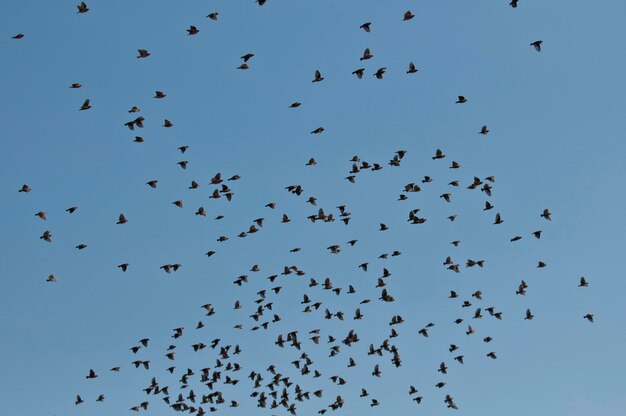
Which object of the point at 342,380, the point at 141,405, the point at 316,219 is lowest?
the point at 141,405

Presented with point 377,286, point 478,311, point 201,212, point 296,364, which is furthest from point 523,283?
point 201,212

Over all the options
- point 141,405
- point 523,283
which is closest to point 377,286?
point 523,283

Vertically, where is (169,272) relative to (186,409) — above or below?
above

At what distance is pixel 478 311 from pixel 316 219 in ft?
45.3

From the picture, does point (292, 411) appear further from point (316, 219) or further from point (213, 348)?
point (316, 219)

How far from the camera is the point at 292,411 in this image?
307 feet

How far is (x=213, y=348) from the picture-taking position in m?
95.9

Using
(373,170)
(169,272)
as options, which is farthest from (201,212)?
(373,170)

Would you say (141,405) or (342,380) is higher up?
(342,380)

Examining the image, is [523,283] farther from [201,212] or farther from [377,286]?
[201,212]

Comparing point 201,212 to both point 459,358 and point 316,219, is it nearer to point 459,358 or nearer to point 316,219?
point 316,219

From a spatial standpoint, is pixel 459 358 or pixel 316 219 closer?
pixel 316 219

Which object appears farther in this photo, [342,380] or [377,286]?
[342,380]

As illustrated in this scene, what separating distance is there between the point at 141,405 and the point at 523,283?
27.9 meters
